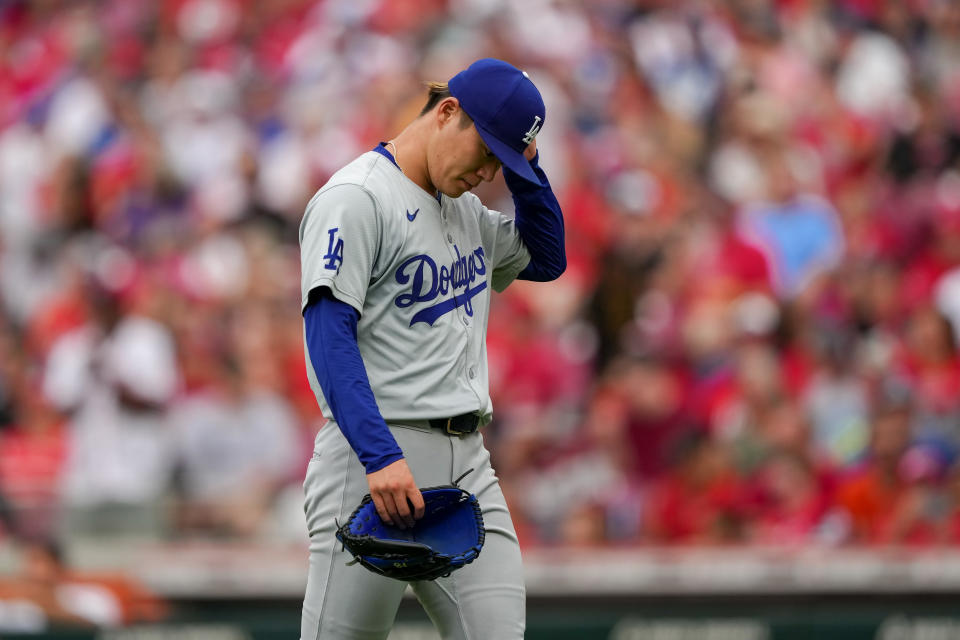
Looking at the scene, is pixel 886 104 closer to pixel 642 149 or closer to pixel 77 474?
pixel 642 149

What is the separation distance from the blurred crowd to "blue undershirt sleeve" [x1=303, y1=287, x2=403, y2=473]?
12.1 ft

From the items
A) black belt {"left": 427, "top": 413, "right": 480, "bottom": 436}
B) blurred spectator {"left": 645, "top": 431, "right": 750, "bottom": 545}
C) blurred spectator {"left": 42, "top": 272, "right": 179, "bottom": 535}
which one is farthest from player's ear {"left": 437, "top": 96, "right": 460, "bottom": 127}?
blurred spectator {"left": 42, "top": 272, "right": 179, "bottom": 535}

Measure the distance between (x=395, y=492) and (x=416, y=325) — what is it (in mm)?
455

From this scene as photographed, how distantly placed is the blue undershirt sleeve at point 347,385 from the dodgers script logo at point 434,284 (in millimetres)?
227

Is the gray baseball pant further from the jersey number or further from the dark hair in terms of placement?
the dark hair

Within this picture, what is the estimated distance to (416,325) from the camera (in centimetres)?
352

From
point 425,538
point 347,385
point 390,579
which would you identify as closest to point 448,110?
point 347,385

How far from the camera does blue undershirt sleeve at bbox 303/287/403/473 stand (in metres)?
3.24

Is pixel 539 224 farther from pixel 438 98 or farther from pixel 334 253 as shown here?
pixel 334 253

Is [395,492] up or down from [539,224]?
down

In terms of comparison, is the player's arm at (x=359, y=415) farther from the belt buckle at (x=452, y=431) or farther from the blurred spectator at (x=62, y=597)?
the blurred spectator at (x=62, y=597)

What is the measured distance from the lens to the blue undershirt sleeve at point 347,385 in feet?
10.6

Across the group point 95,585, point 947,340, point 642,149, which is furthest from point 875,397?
point 95,585

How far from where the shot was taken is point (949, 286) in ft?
25.4
